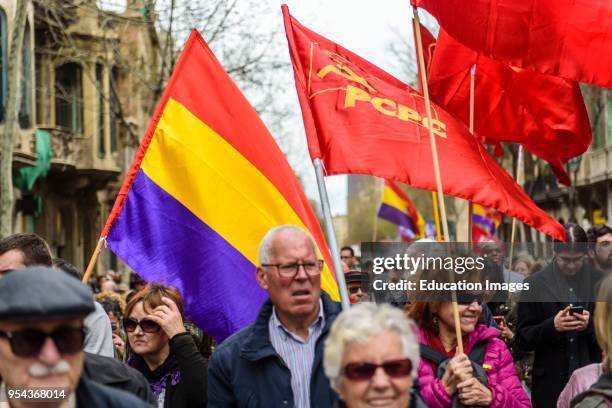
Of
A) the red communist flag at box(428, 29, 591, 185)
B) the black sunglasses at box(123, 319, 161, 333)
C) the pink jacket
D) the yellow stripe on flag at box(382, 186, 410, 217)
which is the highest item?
the yellow stripe on flag at box(382, 186, 410, 217)

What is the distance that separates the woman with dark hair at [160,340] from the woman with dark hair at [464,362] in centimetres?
106

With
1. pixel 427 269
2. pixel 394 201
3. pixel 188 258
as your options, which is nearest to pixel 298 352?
pixel 427 269

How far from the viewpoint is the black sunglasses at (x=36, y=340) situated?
3.25m

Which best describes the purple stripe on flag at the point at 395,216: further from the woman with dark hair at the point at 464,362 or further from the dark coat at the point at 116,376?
the dark coat at the point at 116,376

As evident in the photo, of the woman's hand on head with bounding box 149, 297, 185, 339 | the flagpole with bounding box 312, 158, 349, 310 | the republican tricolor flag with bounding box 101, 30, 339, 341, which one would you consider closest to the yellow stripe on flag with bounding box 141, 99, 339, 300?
the republican tricolor flag with bounding box 101, 30, 339, 341

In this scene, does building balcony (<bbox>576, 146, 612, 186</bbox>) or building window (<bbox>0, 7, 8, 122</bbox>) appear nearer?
building window (<bbox>0, 7, 8, 122</bbox>)

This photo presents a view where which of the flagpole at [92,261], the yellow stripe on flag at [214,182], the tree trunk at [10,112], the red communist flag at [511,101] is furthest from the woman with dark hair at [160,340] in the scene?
the tree trunk at [10,112]

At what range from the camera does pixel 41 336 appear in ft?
10.7

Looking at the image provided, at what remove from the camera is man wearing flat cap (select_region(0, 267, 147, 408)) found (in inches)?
127

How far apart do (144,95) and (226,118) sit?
3305cm

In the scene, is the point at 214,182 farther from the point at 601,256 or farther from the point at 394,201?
the point at 394,201

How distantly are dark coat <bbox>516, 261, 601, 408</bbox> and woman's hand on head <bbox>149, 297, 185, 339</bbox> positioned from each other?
2255mm

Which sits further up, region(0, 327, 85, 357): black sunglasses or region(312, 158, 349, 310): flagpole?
region(312, 158, 349, 310): flagpole

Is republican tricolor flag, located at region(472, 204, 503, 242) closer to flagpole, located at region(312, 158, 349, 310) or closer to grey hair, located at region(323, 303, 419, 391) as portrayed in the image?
flagpole, located at region(312, 158, 349, 310)
